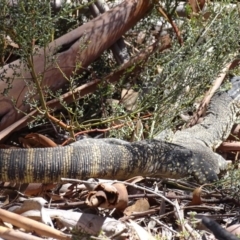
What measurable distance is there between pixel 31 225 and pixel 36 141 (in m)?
1.38

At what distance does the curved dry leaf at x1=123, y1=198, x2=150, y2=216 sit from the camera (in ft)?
10.9

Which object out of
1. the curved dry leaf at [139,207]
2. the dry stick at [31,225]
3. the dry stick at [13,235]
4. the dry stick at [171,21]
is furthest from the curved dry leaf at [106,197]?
the dry stick at [171,21]

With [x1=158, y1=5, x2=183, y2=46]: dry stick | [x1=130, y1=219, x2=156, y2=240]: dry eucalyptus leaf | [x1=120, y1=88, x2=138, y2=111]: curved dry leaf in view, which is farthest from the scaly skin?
[x1=158, y1=5, x2=183, y2=46]: dry stick

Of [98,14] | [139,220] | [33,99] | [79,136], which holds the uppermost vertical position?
[98,14]

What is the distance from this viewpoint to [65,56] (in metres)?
4.39

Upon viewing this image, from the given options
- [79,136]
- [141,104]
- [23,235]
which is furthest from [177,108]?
[23,235]

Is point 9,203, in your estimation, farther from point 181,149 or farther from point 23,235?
point 181,149

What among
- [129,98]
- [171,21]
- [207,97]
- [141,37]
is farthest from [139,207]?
[141,37]

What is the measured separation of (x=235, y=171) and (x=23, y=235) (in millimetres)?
1524

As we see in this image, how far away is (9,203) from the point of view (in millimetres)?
3400

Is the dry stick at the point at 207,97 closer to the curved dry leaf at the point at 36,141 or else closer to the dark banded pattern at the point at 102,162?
the dark banded pattern at the point at 102,162

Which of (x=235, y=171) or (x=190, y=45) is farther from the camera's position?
(x=190, y=45)

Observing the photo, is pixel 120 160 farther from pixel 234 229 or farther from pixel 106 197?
pixel 234 229

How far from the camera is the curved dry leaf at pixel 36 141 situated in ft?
13.6
